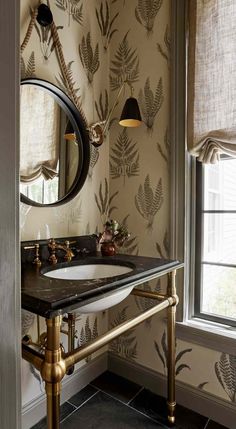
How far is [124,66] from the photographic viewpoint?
1780 mm

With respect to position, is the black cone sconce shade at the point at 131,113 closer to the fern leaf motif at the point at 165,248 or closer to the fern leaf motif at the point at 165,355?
the fern leaf motif at the point at 165,248

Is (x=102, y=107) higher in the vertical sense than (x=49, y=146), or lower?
higher

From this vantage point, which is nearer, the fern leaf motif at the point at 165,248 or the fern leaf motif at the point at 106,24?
the fern leaf motif at the point at 165,248

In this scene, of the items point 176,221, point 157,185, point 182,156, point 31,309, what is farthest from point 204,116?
point 31,309

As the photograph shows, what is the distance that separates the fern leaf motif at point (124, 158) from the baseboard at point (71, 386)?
1.21 metres

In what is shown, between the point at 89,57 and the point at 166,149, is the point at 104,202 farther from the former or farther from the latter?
the point at 89,57

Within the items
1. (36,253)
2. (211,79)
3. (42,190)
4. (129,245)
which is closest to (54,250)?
(36,253)

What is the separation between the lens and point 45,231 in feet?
4.70

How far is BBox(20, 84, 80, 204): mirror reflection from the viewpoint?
1329mm

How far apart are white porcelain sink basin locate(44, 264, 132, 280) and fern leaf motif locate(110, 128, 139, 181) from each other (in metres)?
0.66

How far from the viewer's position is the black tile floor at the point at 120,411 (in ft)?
4.59

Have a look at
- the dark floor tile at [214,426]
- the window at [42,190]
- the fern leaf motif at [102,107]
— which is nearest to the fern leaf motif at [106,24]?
the fern leaf motif at [102,107]

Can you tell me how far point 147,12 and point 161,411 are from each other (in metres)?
2.29


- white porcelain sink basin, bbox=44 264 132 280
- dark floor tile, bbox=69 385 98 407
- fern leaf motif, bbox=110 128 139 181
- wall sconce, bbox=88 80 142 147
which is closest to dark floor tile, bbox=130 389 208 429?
dark floor tile, bbox=69 385 98 407
